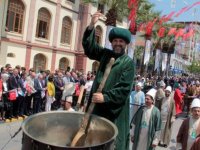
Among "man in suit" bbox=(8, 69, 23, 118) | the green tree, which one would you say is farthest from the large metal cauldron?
the green tree

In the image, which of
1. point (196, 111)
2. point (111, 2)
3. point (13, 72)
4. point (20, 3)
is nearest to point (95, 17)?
point (196, 111)

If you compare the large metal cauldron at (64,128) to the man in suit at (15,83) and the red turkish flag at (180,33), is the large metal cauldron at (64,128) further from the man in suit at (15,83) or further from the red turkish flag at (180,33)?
the red turkish flag at (180,33)

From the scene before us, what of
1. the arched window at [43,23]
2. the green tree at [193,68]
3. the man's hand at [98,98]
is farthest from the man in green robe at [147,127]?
the green tree at [193,68]

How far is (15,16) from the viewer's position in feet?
84.7

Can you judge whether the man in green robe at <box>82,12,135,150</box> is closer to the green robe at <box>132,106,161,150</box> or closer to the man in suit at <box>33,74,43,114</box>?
the green robe at <box>132,106,161,150</box>

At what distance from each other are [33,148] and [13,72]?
9.42 metres

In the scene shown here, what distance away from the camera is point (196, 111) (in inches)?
242

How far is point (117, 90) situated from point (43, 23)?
26.2m

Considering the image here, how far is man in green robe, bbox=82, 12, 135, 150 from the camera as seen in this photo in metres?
3.36

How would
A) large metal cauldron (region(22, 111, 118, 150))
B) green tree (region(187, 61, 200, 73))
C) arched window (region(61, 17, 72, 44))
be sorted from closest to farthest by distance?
large metal cauldron (region(22, 111, 118, 150)) < arched window (region(61, 17, 72, 44)) < green tree (region(187, 61, 200, 73))

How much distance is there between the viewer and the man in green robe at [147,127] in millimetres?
7328

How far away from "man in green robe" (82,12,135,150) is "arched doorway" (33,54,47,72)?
83.3 feet

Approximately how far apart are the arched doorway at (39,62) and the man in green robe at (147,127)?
72.0 feet

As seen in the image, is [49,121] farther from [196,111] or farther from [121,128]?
[196,111]
